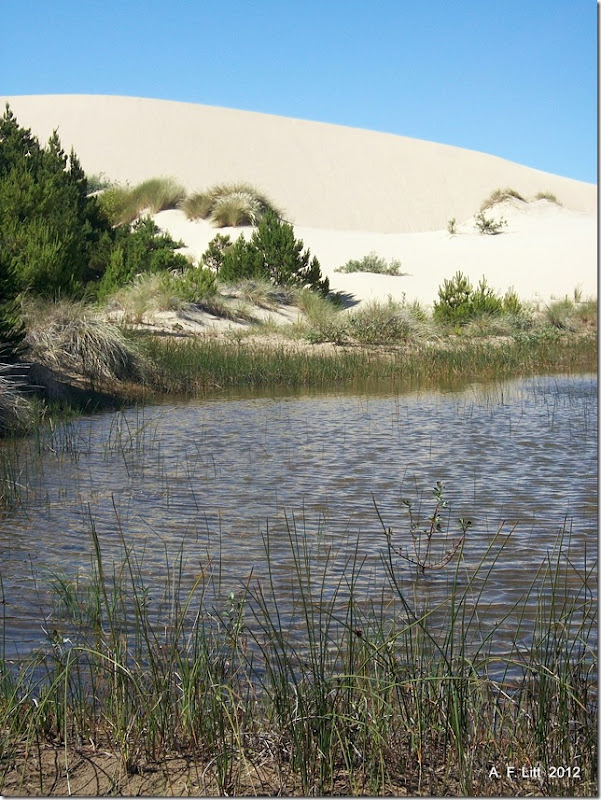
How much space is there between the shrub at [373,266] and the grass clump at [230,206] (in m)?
3.22

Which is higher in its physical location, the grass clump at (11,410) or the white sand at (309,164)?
the white sand at (309,164)

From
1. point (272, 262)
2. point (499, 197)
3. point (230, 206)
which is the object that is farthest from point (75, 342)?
point (499, 197)

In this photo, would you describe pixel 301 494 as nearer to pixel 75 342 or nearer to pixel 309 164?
pixel 75 342

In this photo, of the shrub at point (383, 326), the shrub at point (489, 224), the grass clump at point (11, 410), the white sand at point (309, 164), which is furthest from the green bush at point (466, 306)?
the grass clump at point (11, 410)

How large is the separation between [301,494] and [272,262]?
1711 centimetres

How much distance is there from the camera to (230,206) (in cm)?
3100

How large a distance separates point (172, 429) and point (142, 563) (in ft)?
19.1

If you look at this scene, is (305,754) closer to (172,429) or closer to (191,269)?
(172,429)

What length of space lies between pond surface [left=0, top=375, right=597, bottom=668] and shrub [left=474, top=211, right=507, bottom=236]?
74.6ft

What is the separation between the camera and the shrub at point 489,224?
3541 centimetres

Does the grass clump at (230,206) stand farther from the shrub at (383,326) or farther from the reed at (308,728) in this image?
the reed at (308,728)

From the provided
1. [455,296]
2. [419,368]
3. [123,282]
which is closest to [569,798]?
[419,368]

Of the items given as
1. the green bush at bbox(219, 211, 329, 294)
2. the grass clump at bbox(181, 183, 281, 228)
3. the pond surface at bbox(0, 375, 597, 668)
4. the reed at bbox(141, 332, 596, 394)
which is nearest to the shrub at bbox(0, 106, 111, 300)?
the reed at bbox(141, 332, 596, 394)

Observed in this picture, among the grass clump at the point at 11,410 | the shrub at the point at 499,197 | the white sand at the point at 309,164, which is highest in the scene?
the white sand at the point at 309,164
